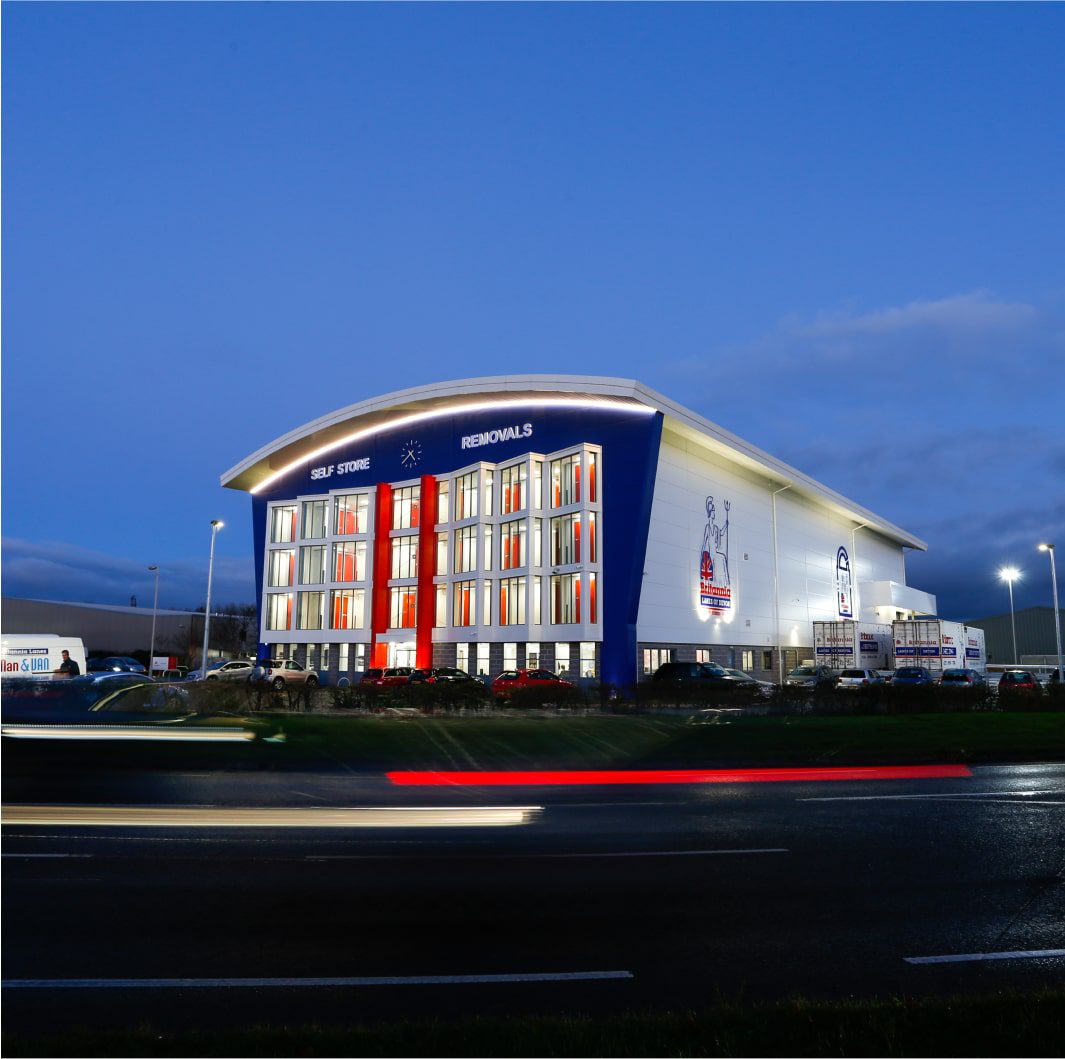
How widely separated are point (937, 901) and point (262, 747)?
51.6ft

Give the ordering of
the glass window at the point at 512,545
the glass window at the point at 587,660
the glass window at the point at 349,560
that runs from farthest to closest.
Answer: the glass window at the point at 349,560 < the glass window at the point at 512,545 < the glass window at the point at 587,660

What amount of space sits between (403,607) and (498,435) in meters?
13.3

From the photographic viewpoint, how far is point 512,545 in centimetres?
5016

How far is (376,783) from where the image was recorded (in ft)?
53.0

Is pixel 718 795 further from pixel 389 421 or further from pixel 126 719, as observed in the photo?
pixel 389 421

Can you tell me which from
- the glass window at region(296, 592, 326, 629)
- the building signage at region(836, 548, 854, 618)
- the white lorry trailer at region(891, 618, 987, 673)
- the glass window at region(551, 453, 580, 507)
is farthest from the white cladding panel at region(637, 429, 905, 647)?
the glass window at region(296, 592, 326, 629)

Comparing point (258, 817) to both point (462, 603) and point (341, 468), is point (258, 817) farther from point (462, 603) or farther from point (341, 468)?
point (341, 468)

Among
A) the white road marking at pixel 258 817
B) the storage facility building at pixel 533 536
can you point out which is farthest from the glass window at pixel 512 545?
the white road marking at pixel 258 817

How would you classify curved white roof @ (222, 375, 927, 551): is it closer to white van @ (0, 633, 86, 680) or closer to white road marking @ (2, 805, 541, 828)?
white van @ (0, 633, 86, 680)

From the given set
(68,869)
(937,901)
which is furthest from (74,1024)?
(937,901)

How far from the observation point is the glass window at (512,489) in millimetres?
50281

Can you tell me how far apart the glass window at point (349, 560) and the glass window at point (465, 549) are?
28.7 ft

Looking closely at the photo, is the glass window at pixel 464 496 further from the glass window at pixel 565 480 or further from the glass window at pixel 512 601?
the glass window at pixel 565 480

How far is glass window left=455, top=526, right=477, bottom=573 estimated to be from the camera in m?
52.8
